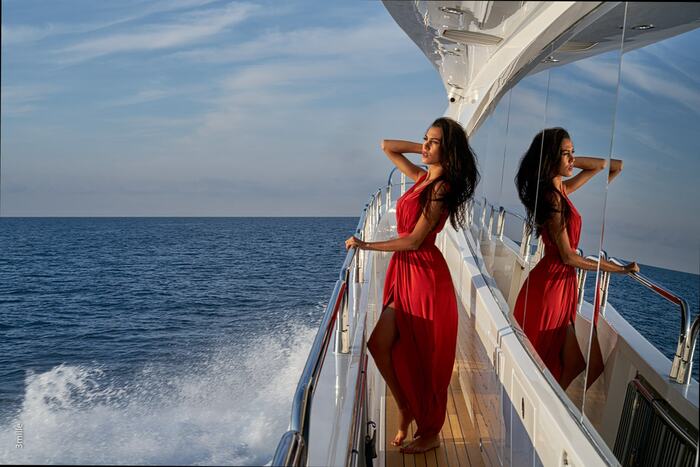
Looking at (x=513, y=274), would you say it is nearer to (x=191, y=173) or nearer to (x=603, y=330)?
(x=603, y=330)

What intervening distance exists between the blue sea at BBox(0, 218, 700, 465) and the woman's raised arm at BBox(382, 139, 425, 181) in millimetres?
1093

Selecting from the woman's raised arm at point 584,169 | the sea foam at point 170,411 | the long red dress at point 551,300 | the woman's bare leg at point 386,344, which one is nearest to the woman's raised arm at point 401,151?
the woman's bare leg at point 386,344

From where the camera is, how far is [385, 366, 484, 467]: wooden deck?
2.49 m

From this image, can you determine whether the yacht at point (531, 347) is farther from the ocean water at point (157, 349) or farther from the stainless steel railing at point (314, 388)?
the ocean water at point (157, 349)

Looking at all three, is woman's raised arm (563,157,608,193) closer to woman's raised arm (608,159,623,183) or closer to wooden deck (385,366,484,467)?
woman's raised arm (608,159,623,183)

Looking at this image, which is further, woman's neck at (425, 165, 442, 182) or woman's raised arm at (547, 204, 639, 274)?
woman's neck at (425, 165, 442, 182)

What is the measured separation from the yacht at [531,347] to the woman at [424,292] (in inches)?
5.6

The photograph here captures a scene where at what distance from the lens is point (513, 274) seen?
8.22 ft

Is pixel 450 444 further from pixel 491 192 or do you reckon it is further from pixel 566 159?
pixel 566 159

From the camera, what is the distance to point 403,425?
2543 millimetres

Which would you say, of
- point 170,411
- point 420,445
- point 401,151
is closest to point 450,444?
point 420,445

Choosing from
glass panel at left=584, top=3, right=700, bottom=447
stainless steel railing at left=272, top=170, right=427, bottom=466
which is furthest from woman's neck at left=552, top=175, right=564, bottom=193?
stainless steel railing at left=272, top=170, right=427, bottom=466

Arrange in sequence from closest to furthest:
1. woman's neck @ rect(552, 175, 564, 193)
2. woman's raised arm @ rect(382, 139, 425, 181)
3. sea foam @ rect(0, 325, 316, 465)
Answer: woman's neck @ rect(552, 175, 564, 193)
woman's raised arm @ rect(382, 139, 425, 181)
sea foam @ rect(0, 325, 316, 465)

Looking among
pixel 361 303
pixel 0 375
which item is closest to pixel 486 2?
pixel 361 303
